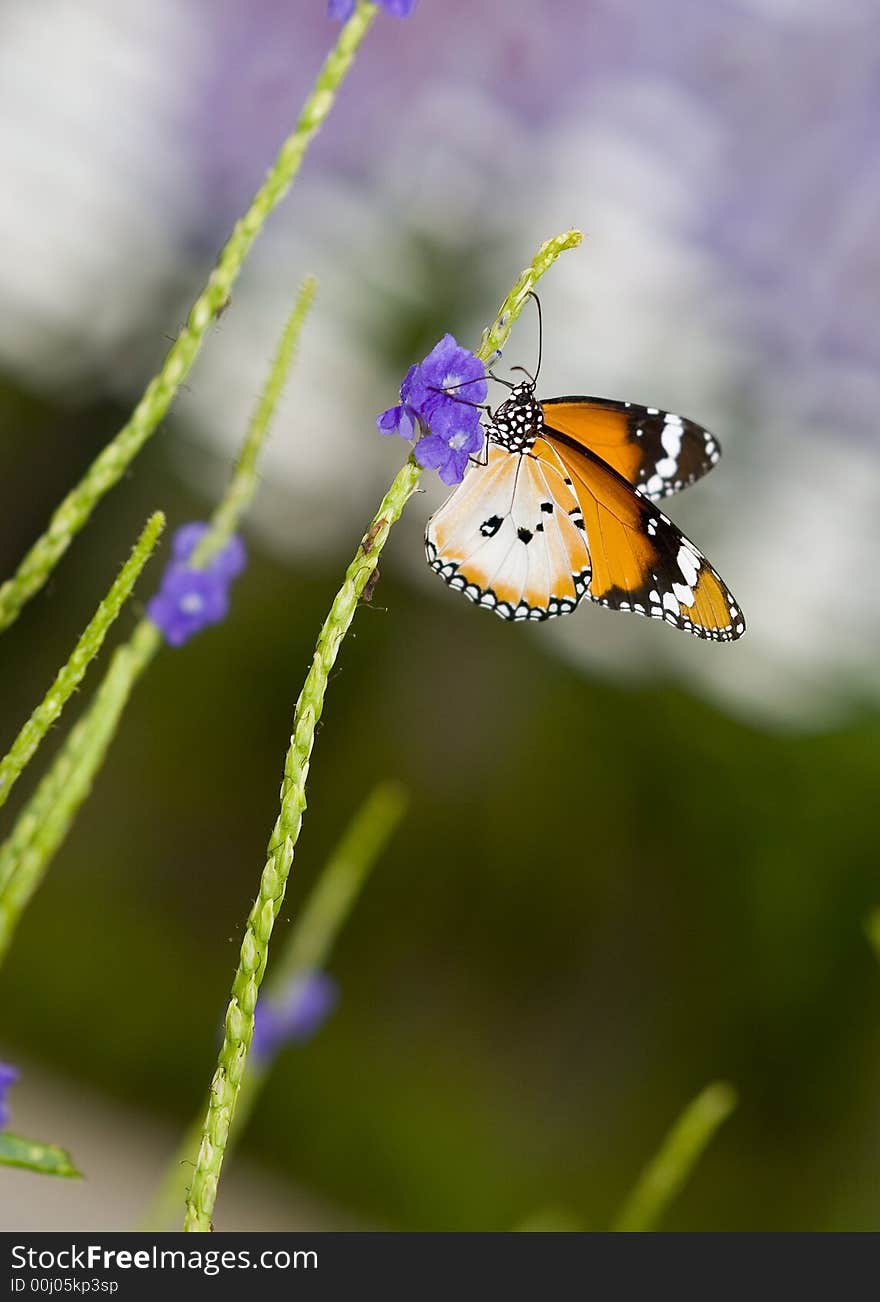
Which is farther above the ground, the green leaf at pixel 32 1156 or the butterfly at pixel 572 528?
the butterfly at pixel 572 528

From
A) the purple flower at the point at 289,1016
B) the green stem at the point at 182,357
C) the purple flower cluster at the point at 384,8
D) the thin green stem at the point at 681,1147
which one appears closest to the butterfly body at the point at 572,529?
the purple flower at the point at 289,1016

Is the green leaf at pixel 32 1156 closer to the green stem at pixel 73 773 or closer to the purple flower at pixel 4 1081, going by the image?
the purple flower at pixel 4 1081

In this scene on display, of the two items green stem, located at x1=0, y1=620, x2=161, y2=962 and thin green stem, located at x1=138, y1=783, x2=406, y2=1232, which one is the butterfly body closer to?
thin green stem, located at x1=138, y1=783, x2=406, y2=1232

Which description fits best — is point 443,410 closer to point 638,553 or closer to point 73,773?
point 73,773

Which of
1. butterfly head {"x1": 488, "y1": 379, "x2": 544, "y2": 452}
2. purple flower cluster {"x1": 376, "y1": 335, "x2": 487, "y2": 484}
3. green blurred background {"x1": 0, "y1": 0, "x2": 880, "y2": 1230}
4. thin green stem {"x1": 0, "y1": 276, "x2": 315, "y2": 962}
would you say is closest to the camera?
thin green stem {"x1": 0, "y1": 276, "x2": 315, "y2": 962}

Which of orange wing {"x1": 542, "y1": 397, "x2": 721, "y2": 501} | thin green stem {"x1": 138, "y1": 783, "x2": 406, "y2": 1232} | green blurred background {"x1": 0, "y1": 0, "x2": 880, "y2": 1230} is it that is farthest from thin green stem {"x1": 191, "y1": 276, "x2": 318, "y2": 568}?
green blurred background {"x1": 0, "y1": 0, "x2": 880, "y2": 1230}

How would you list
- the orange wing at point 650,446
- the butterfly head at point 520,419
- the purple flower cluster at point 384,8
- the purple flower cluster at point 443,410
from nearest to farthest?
the purple flower cluster at point 384,8 < the purple flower cluster at point 443,410 < the butterfly head at point 520,419 < the orange wing at point 650,446

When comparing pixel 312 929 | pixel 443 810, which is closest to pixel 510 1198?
pixel 443 810
